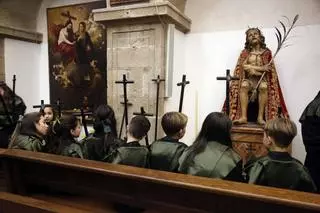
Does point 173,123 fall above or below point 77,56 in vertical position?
below

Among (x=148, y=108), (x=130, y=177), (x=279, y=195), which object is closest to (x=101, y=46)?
(x=148, y=108)

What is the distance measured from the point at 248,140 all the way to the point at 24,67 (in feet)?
15.8

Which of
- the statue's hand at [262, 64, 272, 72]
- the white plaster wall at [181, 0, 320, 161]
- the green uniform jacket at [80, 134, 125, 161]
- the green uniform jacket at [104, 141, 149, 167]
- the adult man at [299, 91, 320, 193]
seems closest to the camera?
the green uniform jacket at [104, 141, 149, 167]

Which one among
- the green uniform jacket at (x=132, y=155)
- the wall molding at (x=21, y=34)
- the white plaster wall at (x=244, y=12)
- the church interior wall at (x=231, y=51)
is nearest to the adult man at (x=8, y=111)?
the wall molding at (x=21, y=34)

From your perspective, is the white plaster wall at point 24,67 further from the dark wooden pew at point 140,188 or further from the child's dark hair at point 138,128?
the child's dark hair at point 138,128

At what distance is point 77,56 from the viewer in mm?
6098

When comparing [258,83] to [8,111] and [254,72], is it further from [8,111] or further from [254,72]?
[8,111]

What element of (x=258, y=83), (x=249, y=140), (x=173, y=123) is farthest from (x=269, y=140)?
(x=258, y=83)

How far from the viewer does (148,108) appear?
4.56 m

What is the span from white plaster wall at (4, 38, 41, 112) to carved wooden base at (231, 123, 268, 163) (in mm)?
4496

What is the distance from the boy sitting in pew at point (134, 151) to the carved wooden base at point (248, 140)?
1.93m

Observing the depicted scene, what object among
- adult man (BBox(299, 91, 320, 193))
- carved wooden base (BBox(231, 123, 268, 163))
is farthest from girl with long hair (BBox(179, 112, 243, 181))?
carved wooden base (BBox(231, 123, 268, 163))

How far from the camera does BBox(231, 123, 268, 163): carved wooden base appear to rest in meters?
3.99

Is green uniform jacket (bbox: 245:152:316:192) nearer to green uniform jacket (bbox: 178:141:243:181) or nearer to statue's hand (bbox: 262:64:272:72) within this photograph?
green uniform jacket (bbox: 178:141:243:181)
